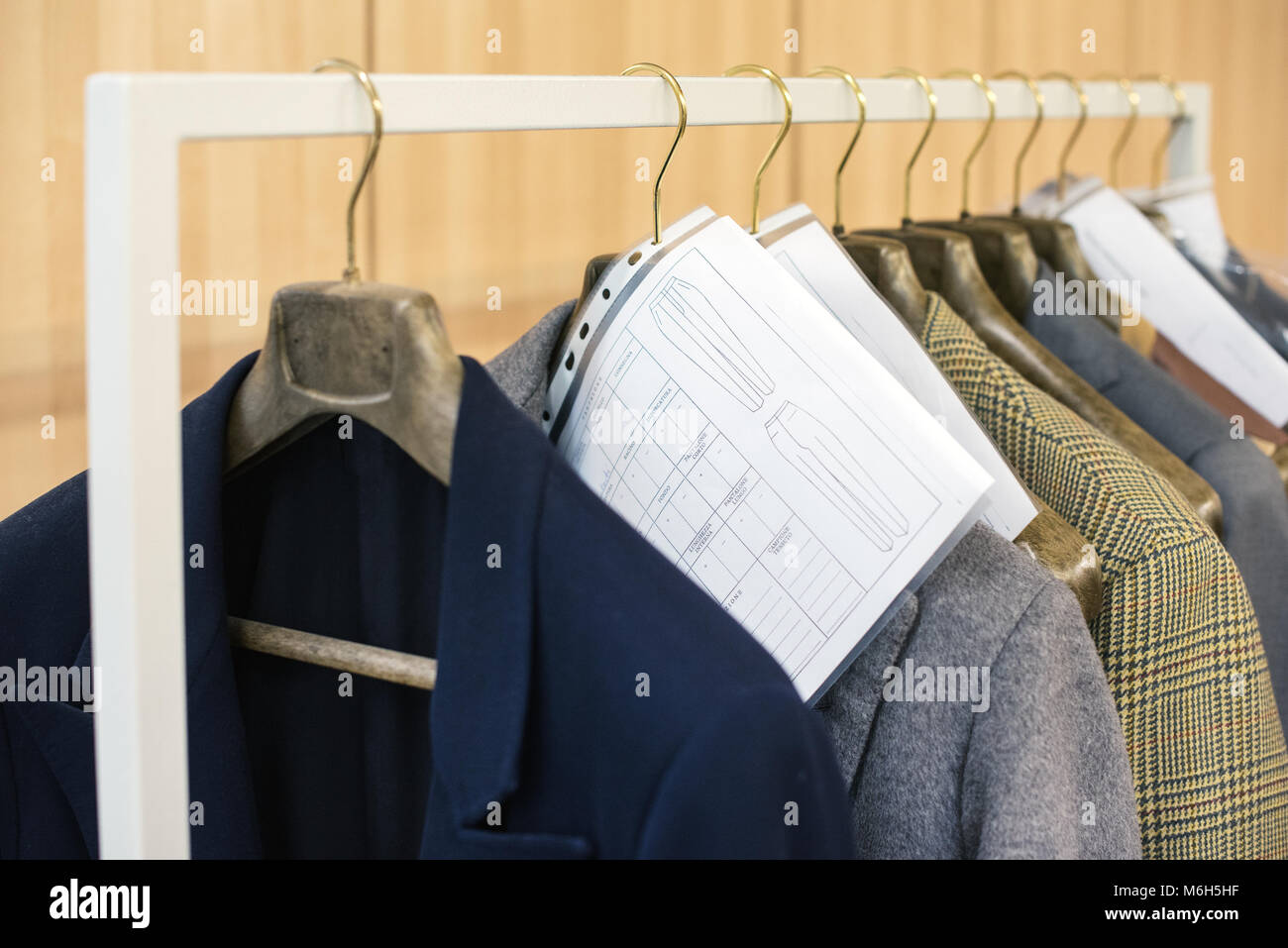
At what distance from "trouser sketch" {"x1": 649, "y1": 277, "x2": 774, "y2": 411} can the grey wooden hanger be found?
6.1 inches

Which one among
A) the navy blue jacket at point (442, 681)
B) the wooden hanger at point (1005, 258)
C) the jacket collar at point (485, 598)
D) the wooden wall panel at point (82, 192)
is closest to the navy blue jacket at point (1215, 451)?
the wooden hanger at point (1005, 258)

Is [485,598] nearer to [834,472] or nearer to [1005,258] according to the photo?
[834,472]

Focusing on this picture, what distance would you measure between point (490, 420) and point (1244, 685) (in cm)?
49

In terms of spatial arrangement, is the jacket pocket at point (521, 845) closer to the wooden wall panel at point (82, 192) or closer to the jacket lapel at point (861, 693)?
the jacket lapel at point (861, 693)

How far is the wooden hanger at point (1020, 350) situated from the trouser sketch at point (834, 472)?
1.11ft

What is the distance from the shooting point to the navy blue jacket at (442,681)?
54 centimetres

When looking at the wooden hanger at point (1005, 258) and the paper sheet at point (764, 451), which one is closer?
the paper sheet at point (764, 451)

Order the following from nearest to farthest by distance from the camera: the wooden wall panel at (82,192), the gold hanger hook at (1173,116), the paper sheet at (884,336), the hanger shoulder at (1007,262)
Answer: the paper sheet at (884,336) < the hanger shoulder at (1007,262) < the wooden wall panel at (82,192) < the gold hanger hook at (1173,116)

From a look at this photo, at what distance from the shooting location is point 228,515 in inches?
27.0

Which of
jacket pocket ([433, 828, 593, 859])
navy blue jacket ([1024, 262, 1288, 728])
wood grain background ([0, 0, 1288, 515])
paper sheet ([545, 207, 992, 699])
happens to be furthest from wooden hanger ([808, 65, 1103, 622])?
wood grain background ([0, 0, 1288, 515])

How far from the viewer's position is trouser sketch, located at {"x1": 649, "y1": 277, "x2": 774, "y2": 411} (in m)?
0.66

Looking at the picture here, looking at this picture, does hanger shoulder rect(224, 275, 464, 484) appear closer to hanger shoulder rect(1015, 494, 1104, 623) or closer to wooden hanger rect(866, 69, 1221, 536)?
hanger shoulder rect(1015, 494, 1104, 623)

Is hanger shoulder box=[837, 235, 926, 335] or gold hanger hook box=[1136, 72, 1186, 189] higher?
gold hanger hook box=[1136, 72, 1186, 189]
